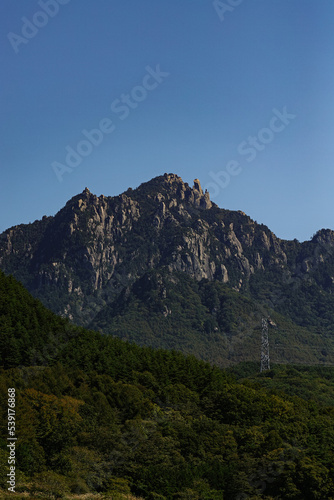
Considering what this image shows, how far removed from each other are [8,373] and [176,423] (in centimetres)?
3163

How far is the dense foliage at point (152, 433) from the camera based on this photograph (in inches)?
2776

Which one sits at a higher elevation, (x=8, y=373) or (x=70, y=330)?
(x=70, y=330)

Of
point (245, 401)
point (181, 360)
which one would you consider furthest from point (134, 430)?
point (181, 360)

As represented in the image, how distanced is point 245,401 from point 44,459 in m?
40.9

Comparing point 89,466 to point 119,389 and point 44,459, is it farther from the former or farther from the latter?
point 119,389

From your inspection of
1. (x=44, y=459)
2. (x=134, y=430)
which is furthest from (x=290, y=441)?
(x=44, y=459)

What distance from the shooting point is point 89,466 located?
74.1 metres

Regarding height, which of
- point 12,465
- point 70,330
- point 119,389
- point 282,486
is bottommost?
point 282,486

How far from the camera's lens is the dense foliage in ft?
231

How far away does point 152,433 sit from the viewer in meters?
83.4

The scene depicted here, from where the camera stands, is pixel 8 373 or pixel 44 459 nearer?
pixel 44 459

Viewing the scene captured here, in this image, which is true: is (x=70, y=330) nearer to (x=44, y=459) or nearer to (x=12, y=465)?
(x=44, y=459)

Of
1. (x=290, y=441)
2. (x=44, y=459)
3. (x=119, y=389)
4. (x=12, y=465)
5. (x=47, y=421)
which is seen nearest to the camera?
(x=12, y=465)

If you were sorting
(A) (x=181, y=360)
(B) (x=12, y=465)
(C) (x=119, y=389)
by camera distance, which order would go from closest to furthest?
(B) (x=12, y=465), (C) (x=119, y=389), (A) (x=181, y=360)
